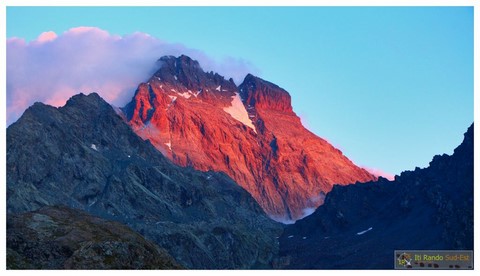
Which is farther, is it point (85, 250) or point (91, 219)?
point (91, 219)

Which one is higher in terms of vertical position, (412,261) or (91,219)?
(91,219)
